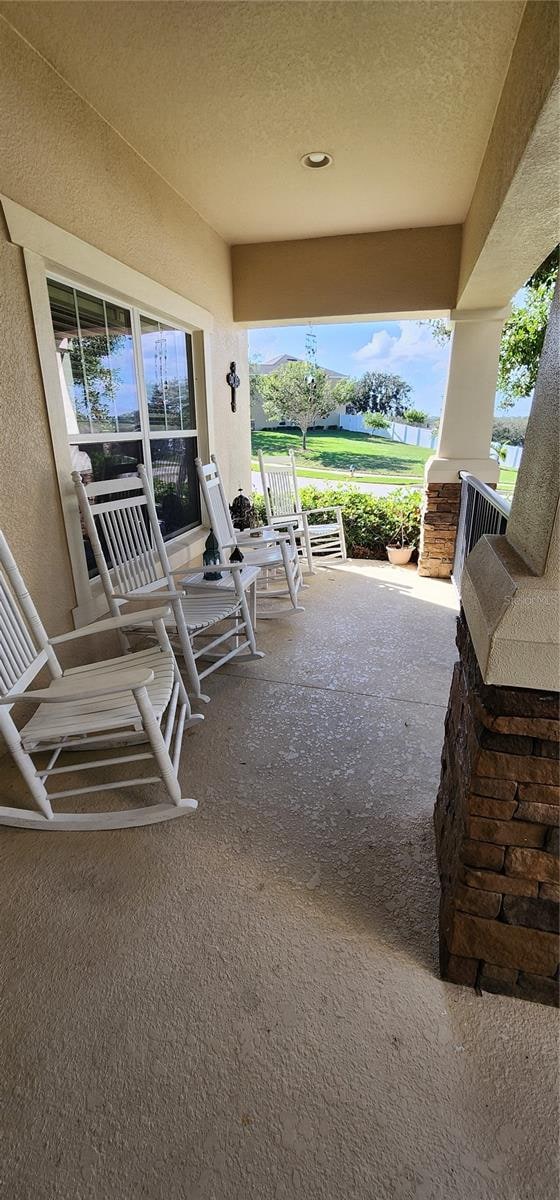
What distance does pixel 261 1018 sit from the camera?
112cm

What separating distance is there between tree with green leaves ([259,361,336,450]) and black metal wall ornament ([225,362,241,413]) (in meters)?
4.57

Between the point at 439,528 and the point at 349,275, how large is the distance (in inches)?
83.0

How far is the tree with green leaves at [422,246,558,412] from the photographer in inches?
170

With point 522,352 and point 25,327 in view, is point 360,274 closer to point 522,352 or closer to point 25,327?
point 522,352

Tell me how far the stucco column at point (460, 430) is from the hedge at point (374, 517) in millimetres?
528

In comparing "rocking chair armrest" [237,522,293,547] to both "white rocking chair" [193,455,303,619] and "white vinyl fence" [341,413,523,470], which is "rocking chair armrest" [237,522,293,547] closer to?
"white rocking chair" [193,455,303,619]

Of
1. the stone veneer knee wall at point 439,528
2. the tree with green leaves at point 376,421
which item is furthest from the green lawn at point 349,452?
the stone veneer knee wall at point 439,528

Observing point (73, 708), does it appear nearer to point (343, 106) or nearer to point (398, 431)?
point (343, 106)

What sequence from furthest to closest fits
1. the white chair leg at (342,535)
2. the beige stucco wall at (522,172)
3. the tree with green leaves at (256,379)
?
the tree with green leaves at (256,379) → the white chair leg at (342,535) → the beige stucco wall at (522,172)

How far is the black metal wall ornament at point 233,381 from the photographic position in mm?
4191

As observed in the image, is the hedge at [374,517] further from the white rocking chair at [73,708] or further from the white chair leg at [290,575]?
the white rocking chair at [73,708]

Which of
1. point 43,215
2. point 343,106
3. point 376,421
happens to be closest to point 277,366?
point 376,421

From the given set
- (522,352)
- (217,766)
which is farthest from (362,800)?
(522,352)

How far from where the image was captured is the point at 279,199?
3.16 metres
